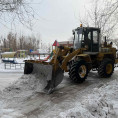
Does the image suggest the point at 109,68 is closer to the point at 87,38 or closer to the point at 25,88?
the point at 87,38

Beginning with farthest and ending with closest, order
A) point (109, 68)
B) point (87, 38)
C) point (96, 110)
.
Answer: point (109, 68), point (87, 38), point (96, 110)

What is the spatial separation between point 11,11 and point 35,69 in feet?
10.7

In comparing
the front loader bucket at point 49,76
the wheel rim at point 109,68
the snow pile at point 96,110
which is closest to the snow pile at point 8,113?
the snow pile at point 96,110

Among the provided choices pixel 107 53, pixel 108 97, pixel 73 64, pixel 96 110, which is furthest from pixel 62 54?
pixel 96 110

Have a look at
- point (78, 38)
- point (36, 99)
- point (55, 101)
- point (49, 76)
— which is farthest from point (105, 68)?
point (36, 99)

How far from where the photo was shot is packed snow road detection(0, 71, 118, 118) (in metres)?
4.47

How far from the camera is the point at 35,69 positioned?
7.83 m

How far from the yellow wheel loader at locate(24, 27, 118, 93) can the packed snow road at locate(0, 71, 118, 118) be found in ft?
1.43

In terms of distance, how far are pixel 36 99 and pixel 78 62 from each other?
2775 millimetres

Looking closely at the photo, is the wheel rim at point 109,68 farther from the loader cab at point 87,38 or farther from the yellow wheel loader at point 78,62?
the loader cab at point 87,38

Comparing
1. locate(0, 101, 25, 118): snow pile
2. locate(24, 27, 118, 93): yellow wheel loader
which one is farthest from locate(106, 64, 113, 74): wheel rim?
locate(0, 101, 25, 118): snow pile

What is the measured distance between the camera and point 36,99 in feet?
18.5

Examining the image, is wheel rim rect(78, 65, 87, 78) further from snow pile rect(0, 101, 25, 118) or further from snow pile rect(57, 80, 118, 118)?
snow pile rect(0, 101, 25, 118)

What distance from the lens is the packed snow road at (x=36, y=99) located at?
447cm
